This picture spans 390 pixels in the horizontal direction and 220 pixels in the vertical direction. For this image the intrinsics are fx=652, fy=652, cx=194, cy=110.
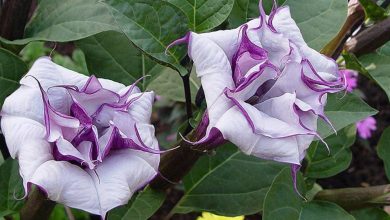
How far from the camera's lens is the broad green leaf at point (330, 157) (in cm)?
95

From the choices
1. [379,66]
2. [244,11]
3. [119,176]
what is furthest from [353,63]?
[119,176]

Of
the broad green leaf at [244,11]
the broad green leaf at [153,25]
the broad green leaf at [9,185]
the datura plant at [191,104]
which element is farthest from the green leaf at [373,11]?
the broad green leaf at [9,185]

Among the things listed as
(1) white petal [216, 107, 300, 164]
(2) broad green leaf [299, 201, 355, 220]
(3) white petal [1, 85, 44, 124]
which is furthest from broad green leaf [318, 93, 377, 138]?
(3) white petal [1, 85, 44, 124]

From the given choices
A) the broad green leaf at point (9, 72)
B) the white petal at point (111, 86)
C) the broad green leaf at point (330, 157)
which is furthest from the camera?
the broad green leaf at point (330, 157)

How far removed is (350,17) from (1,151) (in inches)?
18.6

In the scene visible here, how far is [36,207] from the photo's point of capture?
2.27 ft

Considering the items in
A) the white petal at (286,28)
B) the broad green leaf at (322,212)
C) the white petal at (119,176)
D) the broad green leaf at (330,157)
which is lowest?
the broad green leaf at (330,157)

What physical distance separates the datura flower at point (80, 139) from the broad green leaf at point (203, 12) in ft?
0.33

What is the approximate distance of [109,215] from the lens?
0.78 m

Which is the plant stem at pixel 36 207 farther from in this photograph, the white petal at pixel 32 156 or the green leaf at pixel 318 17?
the green leaf at pixel 318 17

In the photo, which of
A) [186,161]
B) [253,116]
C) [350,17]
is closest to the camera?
[253,116]

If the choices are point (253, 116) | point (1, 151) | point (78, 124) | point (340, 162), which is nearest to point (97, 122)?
point (78, 124)

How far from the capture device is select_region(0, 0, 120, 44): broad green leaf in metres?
0.72

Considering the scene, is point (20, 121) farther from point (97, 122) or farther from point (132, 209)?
point (132, 209)
